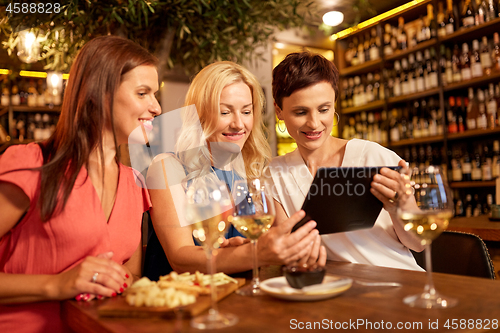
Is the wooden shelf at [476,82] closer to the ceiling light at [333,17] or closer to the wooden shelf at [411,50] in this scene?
the wooden shelf at [411,50]

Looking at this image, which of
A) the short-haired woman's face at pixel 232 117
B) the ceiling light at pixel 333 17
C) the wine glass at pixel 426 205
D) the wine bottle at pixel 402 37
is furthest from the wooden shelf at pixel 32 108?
the wine glass at pixel 426 205

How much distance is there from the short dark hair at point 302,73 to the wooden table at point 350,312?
909mm

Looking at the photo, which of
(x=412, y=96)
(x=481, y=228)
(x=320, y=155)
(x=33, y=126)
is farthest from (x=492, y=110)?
(x=33, y=126)

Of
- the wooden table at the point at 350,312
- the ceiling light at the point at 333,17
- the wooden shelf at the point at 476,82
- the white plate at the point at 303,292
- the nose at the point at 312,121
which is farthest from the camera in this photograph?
the ceiling light at the point at 333,17

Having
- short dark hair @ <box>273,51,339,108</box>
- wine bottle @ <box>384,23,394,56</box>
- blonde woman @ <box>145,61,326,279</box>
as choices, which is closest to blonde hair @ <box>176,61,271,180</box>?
blonde woman @ <box>145,61,326,279</box>

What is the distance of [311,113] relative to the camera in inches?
64.9

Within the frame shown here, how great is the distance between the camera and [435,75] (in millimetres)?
3664

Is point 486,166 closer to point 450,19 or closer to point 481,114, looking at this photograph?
point 481,114

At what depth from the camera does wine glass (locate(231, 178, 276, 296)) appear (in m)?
0.91

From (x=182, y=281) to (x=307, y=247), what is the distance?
0.29 meters

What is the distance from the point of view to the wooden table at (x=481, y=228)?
1.99m

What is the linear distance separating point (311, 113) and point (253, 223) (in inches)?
32.7

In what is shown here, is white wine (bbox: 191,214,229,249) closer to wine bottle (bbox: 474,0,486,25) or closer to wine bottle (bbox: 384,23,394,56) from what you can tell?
wine bottle (bbox: 474,0,486,25)

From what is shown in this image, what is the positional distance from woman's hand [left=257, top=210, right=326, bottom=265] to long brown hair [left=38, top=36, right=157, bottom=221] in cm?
52
